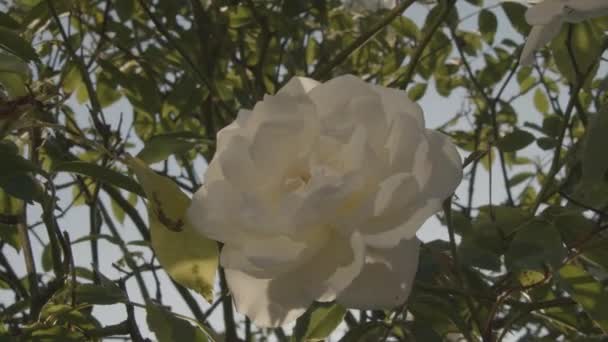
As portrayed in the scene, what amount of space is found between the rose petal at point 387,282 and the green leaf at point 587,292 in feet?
0.73

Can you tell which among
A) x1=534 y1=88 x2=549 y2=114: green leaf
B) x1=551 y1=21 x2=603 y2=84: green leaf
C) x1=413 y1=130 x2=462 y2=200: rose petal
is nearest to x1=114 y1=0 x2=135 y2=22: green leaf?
x1=551 y1=21 x2=603 y2=84: green leaf

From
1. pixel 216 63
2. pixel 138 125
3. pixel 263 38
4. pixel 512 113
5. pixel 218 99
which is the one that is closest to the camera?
pixel 218 99

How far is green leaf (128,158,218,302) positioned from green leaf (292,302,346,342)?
0.50 ft

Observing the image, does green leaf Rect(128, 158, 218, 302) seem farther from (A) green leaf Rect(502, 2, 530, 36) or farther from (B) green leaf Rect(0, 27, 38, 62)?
(A) green leaf Rect(502, 2, 530, 36)

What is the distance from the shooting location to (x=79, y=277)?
3.44 feet

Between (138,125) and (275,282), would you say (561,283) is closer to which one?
(275,282)

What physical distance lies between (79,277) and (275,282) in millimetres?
561

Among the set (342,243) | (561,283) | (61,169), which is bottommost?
(561,283)

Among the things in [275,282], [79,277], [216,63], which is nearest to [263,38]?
[216,63]

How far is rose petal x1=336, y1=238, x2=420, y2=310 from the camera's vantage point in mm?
544

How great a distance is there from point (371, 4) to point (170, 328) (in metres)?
0.71

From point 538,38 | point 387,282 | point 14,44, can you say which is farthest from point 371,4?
point 387,282

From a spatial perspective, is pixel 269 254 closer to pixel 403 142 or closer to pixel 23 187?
pixel 403 142

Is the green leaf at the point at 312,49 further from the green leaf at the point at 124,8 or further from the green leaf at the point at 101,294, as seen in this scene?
the green leaf at the point at 101,294
